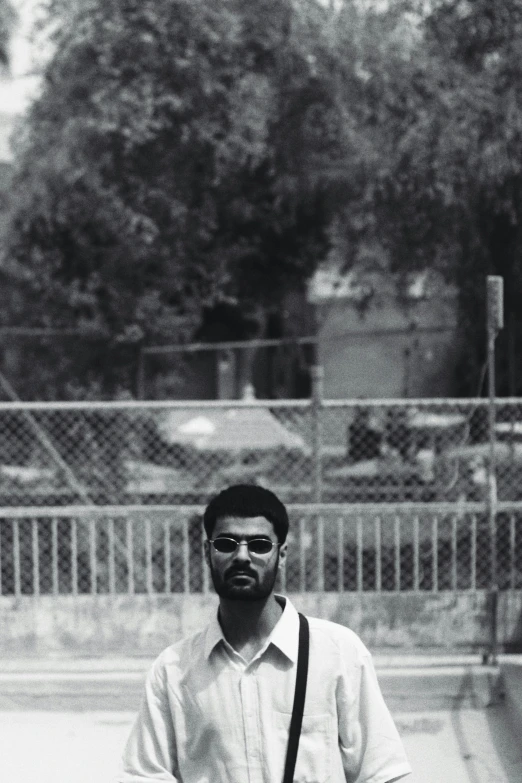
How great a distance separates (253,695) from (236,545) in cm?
37

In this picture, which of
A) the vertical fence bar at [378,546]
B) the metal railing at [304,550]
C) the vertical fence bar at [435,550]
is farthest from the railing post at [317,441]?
the vertical fence bar at [435,550]

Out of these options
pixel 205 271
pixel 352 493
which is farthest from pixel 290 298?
pixel 352 493

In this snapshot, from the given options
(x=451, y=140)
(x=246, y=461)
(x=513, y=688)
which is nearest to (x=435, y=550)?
(x=513, y=688)

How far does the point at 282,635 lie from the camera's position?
8.60 ft

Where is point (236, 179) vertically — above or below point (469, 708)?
above

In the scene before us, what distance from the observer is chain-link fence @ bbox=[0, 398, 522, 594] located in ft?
23.1

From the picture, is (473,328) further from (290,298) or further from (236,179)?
(290,298)

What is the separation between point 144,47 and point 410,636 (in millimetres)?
9255

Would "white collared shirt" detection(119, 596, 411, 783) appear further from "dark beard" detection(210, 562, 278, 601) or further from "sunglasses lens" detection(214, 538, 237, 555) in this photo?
"sunglasses lens" detection(214, 538, 237, 555)

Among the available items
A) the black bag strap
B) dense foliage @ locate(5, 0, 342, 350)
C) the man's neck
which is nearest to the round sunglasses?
the man's neck

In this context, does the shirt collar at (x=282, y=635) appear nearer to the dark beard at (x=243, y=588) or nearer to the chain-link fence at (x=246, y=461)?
the dark beard at (x=243, y=588)

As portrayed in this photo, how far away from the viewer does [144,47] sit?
44.5 ft

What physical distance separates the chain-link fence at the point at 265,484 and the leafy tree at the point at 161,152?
12.3ft

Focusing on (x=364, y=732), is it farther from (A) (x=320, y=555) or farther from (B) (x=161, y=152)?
(B) (x=161, y=152)
